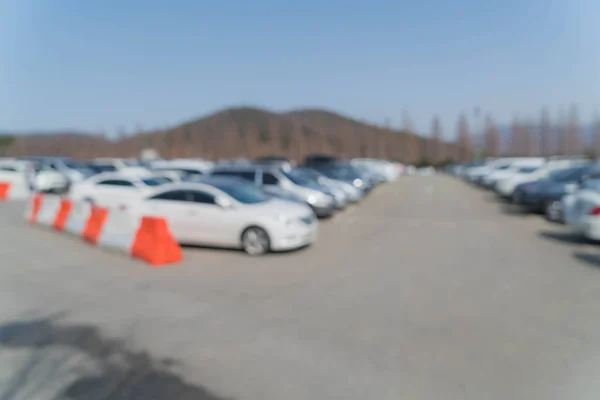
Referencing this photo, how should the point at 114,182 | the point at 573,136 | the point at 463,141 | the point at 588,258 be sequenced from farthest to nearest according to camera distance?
the point at 463,141, the point at 573,136, the point at 114,182, the point at 588,258

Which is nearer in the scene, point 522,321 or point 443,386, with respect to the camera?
point 443,386

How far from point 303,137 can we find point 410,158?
27.1 meters

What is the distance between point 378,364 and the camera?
5.04 meters

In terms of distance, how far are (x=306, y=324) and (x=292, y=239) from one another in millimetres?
4658

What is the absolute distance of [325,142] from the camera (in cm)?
8500

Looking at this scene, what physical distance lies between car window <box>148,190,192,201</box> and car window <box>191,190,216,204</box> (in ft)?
0.44

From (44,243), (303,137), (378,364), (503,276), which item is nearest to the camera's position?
(378,364)

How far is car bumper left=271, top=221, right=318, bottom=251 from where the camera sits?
10695 mm

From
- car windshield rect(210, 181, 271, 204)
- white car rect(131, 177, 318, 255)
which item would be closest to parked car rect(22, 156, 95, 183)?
white car rect(131, 177, 318, 255)

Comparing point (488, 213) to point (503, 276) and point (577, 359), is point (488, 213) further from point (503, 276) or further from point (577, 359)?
point (577, 359)

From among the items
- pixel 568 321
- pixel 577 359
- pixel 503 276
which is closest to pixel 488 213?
pixel 503 276

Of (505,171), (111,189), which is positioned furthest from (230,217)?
(505,171)

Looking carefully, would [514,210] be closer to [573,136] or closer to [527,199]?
[527,199]

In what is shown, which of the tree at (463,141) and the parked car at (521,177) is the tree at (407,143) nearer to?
the tree at (463,141)
